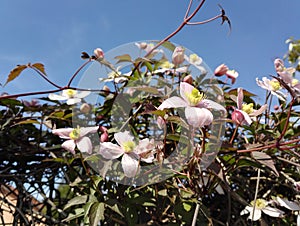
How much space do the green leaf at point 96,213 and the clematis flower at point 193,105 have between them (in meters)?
0.23

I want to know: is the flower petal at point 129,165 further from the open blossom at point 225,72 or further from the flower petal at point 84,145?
the open blossom at point 225,72

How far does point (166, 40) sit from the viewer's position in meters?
0.76

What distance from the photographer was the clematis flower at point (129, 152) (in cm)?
61

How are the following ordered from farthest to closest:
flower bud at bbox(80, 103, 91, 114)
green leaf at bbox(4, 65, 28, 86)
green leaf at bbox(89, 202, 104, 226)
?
flower bud at bbox(80, 103, 91, 114) → green leaf at bbox(4, 65, 28, 86) → green leaf at bbox(89, 202, 104, 226)

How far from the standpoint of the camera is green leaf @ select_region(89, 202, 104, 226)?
63cm

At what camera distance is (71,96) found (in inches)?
34.0

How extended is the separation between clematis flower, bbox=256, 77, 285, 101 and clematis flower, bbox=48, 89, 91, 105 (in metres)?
0.37

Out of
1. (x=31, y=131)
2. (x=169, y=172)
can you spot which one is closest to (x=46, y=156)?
(x=31, y=131)

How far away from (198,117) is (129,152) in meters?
0.15

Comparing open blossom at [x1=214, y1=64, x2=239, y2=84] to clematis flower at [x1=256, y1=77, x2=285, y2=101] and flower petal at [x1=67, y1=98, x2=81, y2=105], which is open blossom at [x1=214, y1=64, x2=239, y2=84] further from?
flower petal at [x1=67, y1=98, x2=81, y2=105]

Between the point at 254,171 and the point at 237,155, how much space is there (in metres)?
0.26

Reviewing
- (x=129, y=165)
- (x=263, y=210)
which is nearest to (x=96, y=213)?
(x=129, y=165)

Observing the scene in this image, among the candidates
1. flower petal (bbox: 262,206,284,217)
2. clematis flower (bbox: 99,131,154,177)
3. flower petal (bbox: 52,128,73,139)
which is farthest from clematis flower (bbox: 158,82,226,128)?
flower petal (bbox: 262,206,284,217)

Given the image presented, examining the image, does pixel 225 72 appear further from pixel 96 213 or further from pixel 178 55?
pixel 96 213
